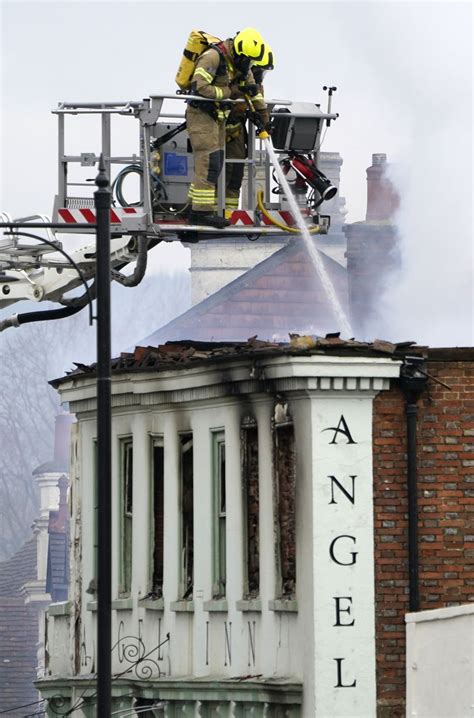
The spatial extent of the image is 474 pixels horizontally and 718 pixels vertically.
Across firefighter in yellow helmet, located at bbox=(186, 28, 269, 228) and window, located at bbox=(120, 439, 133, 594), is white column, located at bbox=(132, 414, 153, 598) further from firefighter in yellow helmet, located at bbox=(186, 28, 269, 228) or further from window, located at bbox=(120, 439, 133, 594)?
firefighter in yellow helmet, located at bbox=(186, 28, 269, 228)

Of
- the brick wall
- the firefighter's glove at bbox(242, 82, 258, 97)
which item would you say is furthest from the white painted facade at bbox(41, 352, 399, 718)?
the firefighter's glove at bbox(242, 82, 258, 97)

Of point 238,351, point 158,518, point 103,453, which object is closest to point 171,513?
point 158,518

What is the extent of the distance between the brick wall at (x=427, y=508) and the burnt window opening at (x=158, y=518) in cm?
404

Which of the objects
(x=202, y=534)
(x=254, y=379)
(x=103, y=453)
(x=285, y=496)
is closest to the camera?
(x=103, y=453)

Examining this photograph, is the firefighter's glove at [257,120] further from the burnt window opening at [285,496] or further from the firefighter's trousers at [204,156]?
the burnt window opening at [285,496]

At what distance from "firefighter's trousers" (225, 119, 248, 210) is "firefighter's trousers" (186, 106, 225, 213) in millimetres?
371

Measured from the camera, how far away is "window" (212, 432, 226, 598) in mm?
25172

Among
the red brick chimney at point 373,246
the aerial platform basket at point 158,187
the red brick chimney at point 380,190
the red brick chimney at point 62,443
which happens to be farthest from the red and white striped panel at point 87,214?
the red brick chimney at point 62,443

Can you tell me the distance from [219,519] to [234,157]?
3334mm

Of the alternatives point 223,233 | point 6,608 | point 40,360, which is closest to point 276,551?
point 223,233

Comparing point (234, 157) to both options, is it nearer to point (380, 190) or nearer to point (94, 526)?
point (94, 526)

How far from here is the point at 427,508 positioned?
23.4 meters

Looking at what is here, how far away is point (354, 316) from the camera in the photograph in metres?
64.8

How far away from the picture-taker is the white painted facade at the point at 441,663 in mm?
20703
